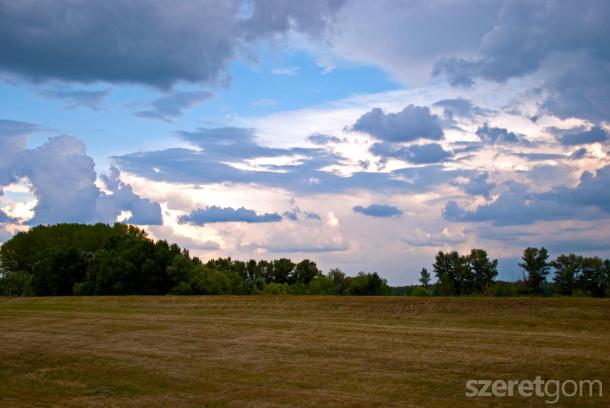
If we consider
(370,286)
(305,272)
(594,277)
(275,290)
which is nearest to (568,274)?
(594,277)

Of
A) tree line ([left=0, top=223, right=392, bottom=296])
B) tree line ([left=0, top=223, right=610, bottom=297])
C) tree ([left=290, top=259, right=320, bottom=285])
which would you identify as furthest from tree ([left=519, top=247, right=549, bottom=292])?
tree ([left=290, top=259, right=320, bottom=285])

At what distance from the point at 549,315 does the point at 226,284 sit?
53656 mm

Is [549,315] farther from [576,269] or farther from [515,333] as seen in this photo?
[576,269]

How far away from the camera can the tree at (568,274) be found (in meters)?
58.7

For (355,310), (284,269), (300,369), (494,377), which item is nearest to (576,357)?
(494,377)

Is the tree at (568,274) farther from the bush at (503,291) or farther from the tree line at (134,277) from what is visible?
the tree line at (134,277)

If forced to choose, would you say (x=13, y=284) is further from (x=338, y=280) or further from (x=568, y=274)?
(x=568, y=274)

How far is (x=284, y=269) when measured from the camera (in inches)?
4737

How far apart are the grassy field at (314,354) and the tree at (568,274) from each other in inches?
1180

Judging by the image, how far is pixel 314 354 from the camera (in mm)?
21219

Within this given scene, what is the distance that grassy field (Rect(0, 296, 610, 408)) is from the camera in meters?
15.7

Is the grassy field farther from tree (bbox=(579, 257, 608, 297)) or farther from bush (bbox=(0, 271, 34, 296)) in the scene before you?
bush (bbox=(0, 271, 34, 296))

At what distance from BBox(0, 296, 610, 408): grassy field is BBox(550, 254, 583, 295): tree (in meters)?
30.0

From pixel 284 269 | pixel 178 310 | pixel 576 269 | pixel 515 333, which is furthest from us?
pixel 284 269
